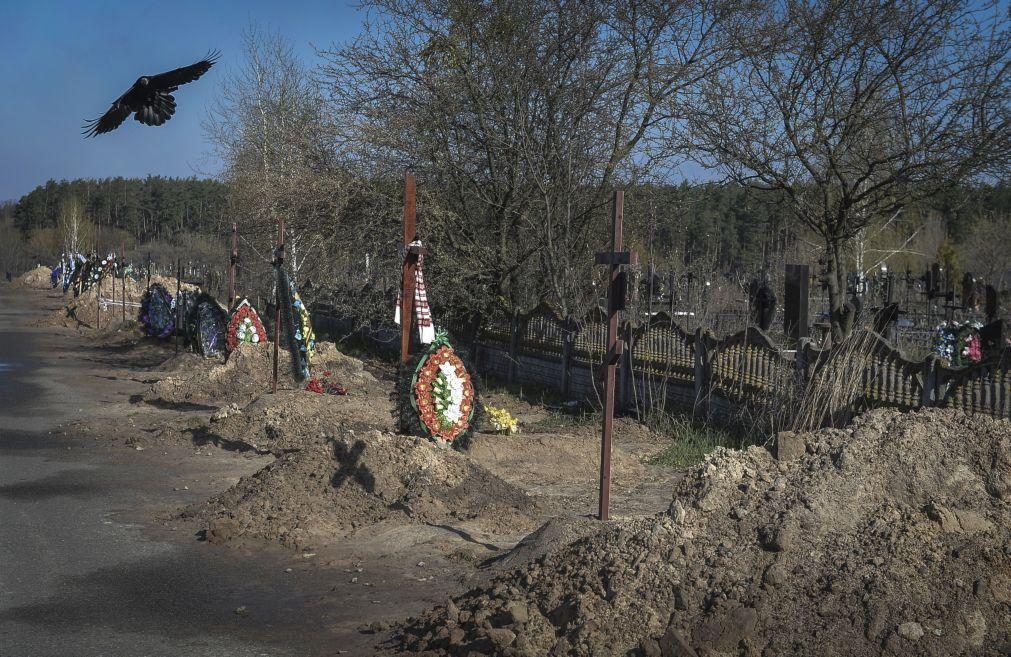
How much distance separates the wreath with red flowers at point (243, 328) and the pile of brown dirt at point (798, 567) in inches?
546

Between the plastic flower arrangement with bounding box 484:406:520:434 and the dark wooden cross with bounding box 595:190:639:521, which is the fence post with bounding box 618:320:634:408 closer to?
the plastic flower arrangement with bounding box 484:406:520:434

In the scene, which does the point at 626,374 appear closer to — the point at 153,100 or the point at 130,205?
the point at 153,100

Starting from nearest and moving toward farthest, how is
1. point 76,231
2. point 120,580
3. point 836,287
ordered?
point 120,580, point 836,287, point 76,231

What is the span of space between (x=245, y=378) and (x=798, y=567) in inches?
536

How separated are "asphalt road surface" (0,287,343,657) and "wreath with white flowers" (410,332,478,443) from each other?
2.46m

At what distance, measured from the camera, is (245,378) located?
58.2 ft

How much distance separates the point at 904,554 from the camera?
547cm

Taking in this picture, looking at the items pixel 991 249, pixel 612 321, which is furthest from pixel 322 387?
pixel 991 249

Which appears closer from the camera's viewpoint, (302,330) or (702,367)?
(702,367)

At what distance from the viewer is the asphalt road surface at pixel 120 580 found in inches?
229

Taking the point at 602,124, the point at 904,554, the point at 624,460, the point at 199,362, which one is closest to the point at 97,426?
the point at 199,362

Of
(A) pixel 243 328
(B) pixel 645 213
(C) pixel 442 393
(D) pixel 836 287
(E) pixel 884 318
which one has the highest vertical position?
(B) pixel 645 213

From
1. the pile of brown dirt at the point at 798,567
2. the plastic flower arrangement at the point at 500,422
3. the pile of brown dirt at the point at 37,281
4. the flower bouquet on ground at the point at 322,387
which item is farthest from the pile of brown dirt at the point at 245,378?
the pile of brown dirt at the point at 37,281

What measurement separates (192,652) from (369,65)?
14.5 meters
